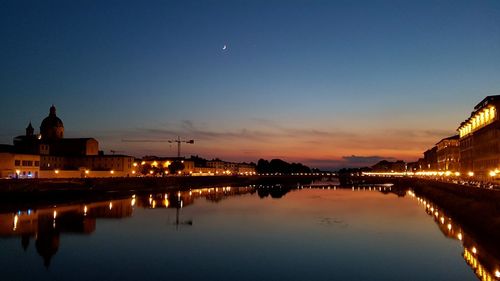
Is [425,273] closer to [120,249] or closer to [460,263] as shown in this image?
[460,263]

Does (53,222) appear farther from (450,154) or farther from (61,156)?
(450,154)

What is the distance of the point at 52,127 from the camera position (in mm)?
136125

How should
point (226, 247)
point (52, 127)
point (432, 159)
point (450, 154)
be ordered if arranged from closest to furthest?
point (226, 247), point (450, 154), point (52, 127), point (432, 159)

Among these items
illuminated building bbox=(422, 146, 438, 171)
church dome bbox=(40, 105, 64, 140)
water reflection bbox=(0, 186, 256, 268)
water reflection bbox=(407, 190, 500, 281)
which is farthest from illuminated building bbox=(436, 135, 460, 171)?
church dome bbox=(40, 105, 64, 140)

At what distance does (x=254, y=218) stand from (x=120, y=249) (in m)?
22.8

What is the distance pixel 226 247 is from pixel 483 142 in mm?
60467

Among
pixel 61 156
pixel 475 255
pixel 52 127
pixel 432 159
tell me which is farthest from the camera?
pixel 432 159

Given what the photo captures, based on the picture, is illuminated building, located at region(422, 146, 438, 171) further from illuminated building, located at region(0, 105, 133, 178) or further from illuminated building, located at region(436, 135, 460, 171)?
illuminated building, located at region(0, 105, 133, 178)

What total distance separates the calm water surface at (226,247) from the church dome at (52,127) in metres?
88.1

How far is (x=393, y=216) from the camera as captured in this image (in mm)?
54656

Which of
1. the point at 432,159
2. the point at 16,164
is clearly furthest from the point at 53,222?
the point at 432,159

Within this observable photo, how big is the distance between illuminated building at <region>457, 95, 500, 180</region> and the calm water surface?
22.8 meters

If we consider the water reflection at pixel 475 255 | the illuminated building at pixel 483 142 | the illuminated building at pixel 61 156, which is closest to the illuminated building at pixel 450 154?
the illuminated building at pixel 483 142

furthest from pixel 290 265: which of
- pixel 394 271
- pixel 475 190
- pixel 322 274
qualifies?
pixel 475 190
